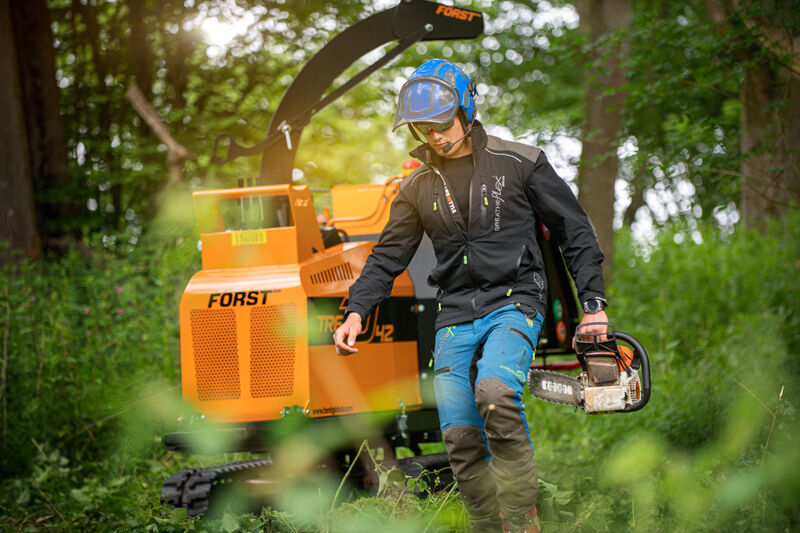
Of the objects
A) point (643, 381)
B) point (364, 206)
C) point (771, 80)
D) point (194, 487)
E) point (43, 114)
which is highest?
point (43, 114)

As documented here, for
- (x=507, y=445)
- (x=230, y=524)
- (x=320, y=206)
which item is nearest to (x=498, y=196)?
(x=507, y=445)

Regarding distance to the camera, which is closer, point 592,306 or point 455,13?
point 592,306

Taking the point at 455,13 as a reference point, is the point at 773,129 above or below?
below

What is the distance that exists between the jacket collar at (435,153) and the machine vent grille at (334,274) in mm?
963

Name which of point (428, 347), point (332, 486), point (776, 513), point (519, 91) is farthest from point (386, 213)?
point (519, 91)

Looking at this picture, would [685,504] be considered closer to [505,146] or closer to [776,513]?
[776,513]

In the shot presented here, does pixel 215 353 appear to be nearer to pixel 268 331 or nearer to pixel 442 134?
pixel 268 331

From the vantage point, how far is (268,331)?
3.98 meters

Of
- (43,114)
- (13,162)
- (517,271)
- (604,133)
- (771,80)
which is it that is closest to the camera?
(517,271)

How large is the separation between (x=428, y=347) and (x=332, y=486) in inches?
37.7

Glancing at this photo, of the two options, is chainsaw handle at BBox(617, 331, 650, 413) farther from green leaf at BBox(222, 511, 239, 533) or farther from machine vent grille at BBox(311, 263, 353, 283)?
green leaf at BBox(222, 511, 239, 533)

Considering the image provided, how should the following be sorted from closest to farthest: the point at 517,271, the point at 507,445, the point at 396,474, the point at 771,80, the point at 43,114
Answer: the point at 507,445 < the point at 517,271 < the point at 396,474 < the point at 771,80 < the point at 43,114

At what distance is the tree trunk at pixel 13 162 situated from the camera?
31.2ft

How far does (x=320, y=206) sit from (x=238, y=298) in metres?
4.46
